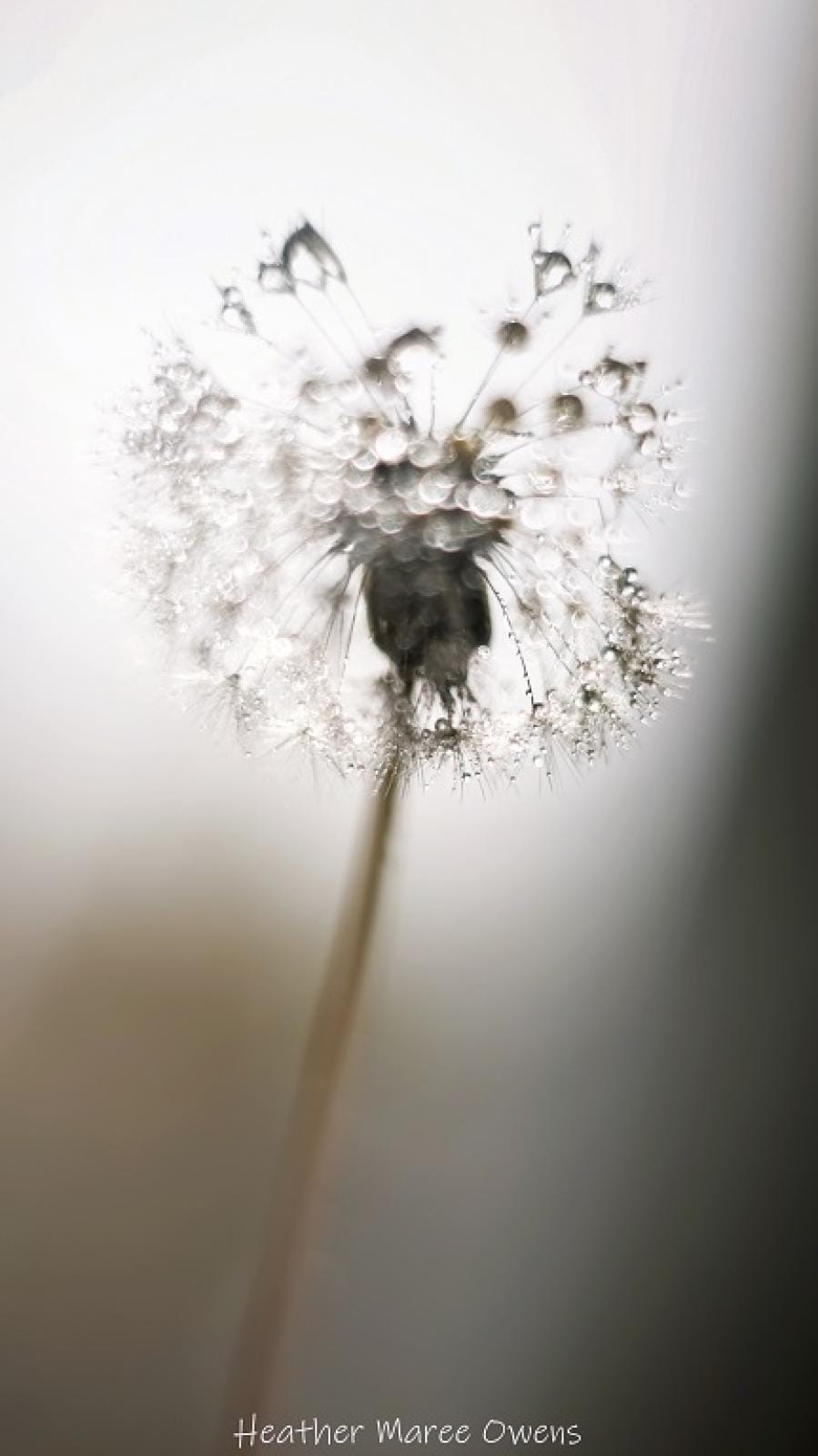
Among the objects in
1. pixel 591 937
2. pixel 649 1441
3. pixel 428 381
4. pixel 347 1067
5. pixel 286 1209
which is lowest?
pixel 649 1441

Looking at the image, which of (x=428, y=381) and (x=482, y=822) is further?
(x=482, y=822)

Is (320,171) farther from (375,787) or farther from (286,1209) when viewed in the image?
(286,1209)

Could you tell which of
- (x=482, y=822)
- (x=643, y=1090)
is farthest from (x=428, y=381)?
(x=643, y=1090)

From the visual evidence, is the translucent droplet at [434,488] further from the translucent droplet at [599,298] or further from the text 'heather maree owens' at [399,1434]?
the text 'heather maree owens' at [399,1434]

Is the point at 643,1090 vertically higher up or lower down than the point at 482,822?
lower down

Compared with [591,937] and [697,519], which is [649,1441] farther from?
[697,519]

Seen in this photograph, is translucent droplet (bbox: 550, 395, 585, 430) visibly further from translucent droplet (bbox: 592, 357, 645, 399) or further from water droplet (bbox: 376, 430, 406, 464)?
water droplet (bbox: 376, 430, 406, 464)
